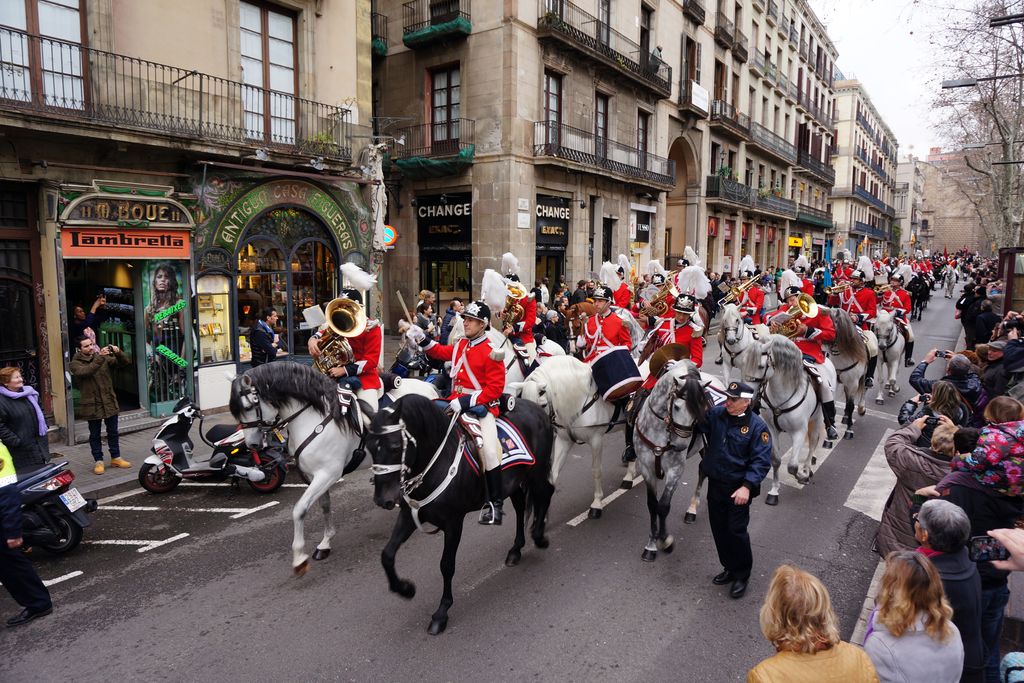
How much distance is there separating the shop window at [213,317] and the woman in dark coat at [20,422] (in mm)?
5577

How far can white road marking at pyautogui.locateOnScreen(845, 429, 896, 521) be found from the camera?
7844 millimetres

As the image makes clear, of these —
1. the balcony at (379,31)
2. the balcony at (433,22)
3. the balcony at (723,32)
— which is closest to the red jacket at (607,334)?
the balcony at (433,22)

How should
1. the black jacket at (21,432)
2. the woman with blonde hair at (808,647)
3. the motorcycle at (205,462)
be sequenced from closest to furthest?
the woman with blonde hair at (808,647) < the black jacket at (21,432) < the motorcycle at (205,462)

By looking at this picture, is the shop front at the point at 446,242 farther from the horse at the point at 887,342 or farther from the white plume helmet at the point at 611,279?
the horse at the point at 887,342

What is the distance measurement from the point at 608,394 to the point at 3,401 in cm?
668

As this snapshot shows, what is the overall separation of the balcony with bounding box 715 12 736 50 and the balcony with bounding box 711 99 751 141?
301 centimetres

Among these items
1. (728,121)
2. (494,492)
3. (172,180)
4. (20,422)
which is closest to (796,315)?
(494,492)

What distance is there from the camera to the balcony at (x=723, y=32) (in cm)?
3309

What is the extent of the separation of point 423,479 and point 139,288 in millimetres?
9259

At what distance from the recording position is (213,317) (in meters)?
12.8

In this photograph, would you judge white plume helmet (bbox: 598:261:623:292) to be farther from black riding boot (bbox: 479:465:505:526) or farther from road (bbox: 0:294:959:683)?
black riding boot (bbox: 479:465:505:526)

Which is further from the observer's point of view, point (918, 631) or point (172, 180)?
point (172, 180)

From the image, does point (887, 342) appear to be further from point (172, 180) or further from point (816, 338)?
point (172, 180)

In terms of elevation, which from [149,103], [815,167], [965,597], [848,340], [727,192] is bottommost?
[965,597]
